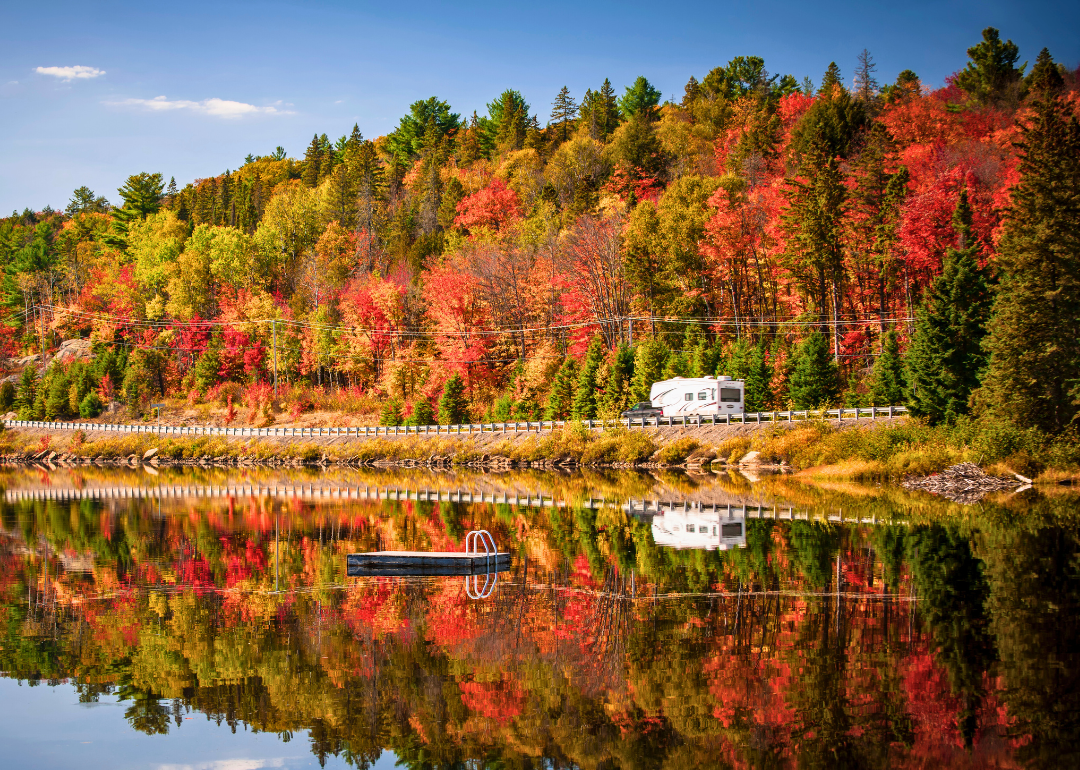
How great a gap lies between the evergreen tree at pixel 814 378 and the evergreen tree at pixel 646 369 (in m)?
10.5

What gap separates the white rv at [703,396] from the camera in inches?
2078

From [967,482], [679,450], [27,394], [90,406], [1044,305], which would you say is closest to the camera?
[1044,305]

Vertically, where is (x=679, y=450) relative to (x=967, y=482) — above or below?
below

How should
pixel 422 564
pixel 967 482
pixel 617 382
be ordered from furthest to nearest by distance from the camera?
pixel 617 382 → pixel 967 482 → pixel 422 564

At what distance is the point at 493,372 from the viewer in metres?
72.9

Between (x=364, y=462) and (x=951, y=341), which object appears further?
(x=364, y=462)

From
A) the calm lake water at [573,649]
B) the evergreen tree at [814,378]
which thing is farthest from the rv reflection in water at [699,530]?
the evergreen tree at [814,378]

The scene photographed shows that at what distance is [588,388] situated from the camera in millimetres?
60531

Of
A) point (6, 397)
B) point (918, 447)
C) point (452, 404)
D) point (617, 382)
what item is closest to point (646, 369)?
point (617, 382)

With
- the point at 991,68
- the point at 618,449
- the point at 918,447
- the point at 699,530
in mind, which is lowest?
the point at 618,449

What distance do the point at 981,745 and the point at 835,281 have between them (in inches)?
1945

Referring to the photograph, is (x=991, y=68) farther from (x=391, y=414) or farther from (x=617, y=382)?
(x=391, y=414)

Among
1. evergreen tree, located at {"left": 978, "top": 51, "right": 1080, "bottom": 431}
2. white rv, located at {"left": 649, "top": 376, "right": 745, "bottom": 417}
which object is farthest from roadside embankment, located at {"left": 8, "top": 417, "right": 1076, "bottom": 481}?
evergreen tree, located at {"left": 978, "top": 51, "right": 1080, "bottom": 431}

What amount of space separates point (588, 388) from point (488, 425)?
7.58 metres
